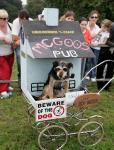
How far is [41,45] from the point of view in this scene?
450cm

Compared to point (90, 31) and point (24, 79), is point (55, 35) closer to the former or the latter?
point (24, 79)

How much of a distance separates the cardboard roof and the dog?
18 centimetres

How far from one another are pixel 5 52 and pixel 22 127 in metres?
1.96

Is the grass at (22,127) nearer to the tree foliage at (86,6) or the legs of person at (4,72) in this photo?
the legs of person at (4,72)

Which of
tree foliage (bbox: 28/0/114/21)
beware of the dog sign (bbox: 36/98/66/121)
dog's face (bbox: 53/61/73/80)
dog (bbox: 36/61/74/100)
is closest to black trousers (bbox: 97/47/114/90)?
dog (bbox: 36/61/74/100)

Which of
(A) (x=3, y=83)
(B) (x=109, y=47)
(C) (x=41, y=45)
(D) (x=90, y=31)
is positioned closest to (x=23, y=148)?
(C) (x=41, y=45)

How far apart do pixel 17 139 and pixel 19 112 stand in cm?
115

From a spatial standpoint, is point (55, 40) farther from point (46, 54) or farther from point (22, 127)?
point (22, 127)

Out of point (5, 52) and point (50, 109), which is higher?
point (5, 52)

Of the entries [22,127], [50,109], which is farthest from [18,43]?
[50,109]

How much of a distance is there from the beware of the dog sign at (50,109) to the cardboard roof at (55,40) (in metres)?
0.57

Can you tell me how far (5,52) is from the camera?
6.88 meters

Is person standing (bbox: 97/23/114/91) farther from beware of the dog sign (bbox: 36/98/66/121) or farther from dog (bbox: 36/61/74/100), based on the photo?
beware of the dog sign (bbox: 36/98/66/121)

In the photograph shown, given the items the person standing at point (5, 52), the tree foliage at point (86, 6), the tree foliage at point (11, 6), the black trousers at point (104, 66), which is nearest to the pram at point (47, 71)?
the person standing at point (5, 52)
